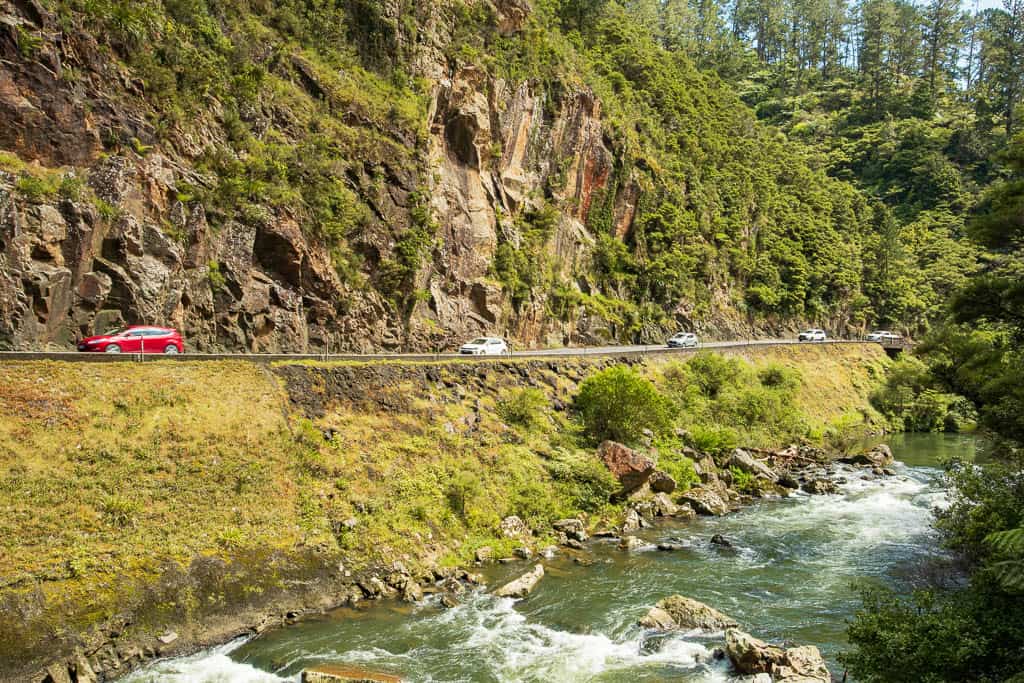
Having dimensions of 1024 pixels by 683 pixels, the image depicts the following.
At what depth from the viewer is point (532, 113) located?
59.7 metres

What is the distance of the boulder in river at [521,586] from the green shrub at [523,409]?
11850 mm

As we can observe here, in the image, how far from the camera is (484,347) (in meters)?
41.5

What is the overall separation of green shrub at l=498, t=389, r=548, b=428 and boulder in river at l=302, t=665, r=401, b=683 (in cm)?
1838

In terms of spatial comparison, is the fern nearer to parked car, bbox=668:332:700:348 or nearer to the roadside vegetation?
the roadside vegetation

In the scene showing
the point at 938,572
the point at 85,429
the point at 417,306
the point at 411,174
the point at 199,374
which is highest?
the point at 411,174

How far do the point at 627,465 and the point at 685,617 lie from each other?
12980 millimetres

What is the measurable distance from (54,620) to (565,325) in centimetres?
4620

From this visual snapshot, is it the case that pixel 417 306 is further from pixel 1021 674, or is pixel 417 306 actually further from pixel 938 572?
pixel 1021 674

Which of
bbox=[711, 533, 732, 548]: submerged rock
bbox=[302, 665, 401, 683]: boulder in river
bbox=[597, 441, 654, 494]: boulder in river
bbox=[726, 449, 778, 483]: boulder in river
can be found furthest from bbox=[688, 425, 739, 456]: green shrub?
bbox=[302, 665, 401, 683]: boulder in river

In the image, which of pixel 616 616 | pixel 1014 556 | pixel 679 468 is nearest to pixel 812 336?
pixel 679 468

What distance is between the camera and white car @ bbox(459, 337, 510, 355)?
134 ft

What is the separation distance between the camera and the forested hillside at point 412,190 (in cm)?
2802

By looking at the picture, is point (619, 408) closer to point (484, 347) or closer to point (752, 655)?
point (484, 347)

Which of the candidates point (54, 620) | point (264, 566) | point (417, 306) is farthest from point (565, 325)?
point (54, 620)
